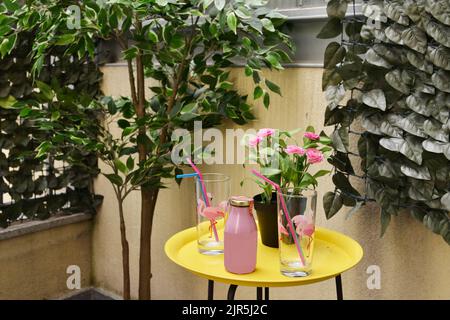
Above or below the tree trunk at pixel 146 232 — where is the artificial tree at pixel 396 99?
above

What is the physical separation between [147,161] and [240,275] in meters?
0.59

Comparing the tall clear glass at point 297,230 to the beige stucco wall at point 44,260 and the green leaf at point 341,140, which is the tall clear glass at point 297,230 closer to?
the green leaf at point 341,140

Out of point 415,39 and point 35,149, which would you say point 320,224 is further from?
point 35,149

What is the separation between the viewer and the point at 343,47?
1.46 meters

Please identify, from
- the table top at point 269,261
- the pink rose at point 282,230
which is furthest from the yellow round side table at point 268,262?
the pink rose at point 282,230

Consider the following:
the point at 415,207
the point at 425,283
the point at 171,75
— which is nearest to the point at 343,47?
the point at 415,207

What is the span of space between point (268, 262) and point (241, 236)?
0.49 feet

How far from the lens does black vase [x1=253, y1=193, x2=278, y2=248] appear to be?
1.36 meters

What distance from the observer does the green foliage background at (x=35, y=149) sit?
202 centimetres

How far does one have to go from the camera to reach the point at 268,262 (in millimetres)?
1315

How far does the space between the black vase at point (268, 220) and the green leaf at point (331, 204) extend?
0.23 meters

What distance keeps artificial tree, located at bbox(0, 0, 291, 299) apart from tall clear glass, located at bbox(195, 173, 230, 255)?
328 mm

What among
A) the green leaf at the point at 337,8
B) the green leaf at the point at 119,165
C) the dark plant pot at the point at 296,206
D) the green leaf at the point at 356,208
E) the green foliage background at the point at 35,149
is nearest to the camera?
the dark plant pot at the point at 296,206

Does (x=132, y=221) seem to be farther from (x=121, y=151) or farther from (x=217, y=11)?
(x=217, y=11)
